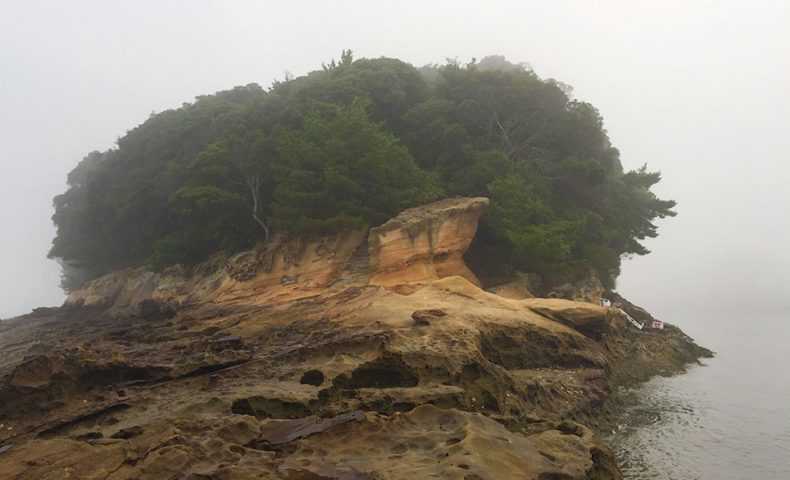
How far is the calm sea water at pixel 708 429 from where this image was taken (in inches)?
407

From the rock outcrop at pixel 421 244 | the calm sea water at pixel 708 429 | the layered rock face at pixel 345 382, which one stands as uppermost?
the rock outcrop at pixel 421 244

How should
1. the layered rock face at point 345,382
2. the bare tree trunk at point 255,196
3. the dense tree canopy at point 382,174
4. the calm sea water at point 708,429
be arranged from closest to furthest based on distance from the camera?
1. the layered rock face at point 345,382
2. the calm sea water at point 708,429
3. the dense tree canopy at point 382,174
4. the bare tree trunk at point 255,196

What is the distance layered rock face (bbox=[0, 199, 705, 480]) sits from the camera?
5.86m

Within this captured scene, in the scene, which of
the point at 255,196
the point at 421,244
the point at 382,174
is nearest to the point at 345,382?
the point at 421,244

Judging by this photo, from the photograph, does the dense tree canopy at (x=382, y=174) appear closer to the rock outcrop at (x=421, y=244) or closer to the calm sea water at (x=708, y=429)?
the rock outcrop at (x=421, y=244)

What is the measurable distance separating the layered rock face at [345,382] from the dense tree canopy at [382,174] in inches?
110

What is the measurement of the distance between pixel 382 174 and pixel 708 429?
53.1 feet

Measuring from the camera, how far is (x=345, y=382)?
9.68 meters

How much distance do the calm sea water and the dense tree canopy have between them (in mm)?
7257

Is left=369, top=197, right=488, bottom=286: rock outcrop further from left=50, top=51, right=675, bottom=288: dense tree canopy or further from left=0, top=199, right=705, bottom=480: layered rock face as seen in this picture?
left=50, top=51, right=675, bottom=288: dense tree canopy

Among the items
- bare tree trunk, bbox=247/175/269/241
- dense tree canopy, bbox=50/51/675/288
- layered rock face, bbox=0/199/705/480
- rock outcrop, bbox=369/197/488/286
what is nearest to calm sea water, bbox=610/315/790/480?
layered rock face, bbox=0/199/705/480

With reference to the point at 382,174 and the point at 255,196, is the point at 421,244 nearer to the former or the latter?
the point at 382,174

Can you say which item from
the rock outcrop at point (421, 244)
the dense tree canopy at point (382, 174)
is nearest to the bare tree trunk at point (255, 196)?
the dense tree canopy at point (382, 174)

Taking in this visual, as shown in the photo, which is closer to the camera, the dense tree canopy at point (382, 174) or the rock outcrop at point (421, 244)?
the rock outcrop at point (421, 244)
